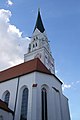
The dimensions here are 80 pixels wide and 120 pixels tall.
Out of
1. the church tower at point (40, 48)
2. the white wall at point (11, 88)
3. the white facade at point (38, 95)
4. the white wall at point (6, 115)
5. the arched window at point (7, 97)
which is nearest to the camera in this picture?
the white wall at point (6, 115)

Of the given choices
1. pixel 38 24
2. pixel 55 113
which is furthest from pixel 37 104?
pixel 38 24

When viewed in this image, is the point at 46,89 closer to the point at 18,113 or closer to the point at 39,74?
the point at 39,74

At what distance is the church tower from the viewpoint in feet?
115

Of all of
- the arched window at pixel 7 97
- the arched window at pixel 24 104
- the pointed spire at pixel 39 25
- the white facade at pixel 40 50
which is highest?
the pointed spire at pixel 39 25

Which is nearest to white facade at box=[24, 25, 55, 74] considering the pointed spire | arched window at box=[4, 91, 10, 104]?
the pointed spire

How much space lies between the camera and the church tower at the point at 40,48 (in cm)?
3508

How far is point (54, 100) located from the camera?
54.6ft

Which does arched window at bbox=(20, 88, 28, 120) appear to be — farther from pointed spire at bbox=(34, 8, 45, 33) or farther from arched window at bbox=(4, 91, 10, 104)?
pointed spire at bbox=(34, 8, 45, 33)

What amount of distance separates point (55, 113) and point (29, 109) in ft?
8.25

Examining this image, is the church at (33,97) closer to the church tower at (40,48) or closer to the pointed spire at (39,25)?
the church tower at (40,48)

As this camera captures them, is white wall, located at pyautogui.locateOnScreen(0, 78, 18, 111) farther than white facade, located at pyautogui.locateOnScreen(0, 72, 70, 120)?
Yes

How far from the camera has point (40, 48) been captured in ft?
119

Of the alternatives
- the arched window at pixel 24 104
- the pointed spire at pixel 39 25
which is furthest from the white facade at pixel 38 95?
the pointed spire at pixel 39 25

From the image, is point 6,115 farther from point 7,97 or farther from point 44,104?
point 44,104
